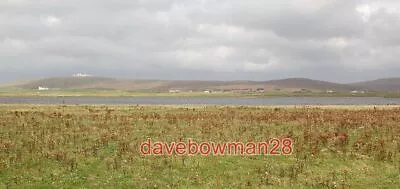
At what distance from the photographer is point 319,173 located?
923 inches

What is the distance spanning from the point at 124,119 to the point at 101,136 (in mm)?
8741

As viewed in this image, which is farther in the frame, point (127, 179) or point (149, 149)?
point (149, 149)

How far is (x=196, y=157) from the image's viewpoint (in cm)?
2588

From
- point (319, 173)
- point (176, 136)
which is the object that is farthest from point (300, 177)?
point (176, 136)

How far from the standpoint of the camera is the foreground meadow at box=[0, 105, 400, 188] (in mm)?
22266

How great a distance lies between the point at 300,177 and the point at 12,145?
16.3 m

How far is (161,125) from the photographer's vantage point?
35.5 m

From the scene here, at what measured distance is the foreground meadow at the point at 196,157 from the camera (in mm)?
22266

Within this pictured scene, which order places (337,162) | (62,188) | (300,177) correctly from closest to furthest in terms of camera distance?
(62,188) → (300,177) → (337,162)

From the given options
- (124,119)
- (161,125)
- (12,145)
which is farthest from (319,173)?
(124,119)

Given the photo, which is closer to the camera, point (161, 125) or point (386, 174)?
point (386, 174)

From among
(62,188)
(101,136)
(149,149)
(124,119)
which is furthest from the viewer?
(124,119)

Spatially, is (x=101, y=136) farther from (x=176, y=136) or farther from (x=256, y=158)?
(x=256, y=158)

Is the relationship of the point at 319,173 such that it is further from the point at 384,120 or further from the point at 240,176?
the point at 384,120
